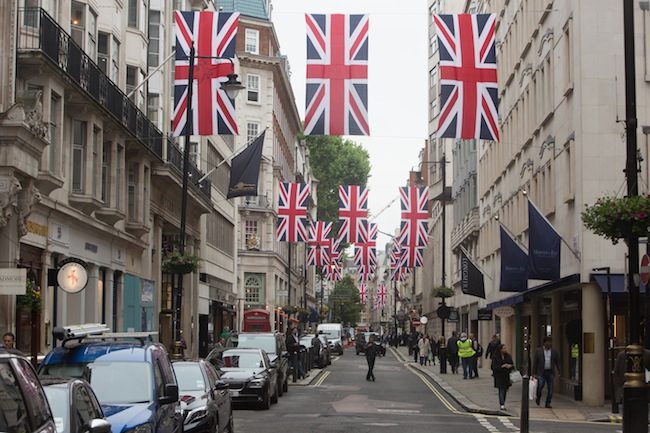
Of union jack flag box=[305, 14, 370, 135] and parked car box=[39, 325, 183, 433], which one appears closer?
parked car box=[39, 325, 183, 433]

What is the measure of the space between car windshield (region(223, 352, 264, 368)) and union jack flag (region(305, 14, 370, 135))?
5671mm

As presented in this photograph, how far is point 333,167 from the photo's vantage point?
136 metres

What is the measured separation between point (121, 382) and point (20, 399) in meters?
5.77

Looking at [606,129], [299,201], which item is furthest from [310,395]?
[299,201]

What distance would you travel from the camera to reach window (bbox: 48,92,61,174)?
29.1 meters

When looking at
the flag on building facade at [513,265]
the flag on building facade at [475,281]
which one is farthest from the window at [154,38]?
the flag on building facade at [513,265]

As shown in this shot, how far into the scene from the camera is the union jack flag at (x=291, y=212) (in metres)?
59.2

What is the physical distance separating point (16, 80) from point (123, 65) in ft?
36.7

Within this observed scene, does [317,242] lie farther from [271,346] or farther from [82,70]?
[82,70]

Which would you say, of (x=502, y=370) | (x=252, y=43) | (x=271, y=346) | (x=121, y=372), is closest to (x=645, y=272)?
(x=121, y=372)

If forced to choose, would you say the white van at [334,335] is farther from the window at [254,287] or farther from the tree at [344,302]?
the tree at [344,302]

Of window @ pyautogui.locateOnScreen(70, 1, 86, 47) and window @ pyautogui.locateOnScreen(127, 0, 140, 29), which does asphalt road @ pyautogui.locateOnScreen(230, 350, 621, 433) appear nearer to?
window @ pyautogui.locateOnScreen(70, 1, 86, 47)

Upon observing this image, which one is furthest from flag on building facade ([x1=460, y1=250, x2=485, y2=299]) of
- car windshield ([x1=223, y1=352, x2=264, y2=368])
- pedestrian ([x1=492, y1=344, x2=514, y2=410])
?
car windshield ([x1=223, y1=352, x2=264, y2=368])

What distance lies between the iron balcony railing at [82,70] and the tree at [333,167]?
9075 cm
